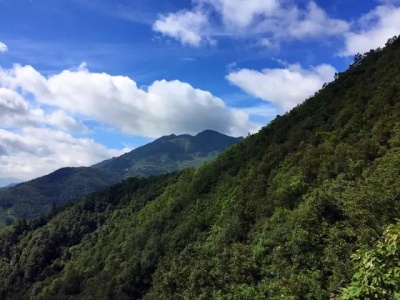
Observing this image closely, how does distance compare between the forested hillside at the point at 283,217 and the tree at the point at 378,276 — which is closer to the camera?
the tree at the point at 378,276

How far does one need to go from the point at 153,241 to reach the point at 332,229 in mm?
60940

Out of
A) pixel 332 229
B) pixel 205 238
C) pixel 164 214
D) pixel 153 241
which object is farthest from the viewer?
pixel 164 214

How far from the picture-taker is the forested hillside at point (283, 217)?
3612 centimetres

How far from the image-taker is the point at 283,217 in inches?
1966

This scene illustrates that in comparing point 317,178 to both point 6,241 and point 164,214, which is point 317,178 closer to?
point 164,214

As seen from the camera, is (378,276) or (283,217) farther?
(283,217)

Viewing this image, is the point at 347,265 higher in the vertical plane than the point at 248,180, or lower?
lower

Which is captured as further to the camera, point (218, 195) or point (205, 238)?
point (218, 195)

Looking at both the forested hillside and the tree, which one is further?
the forested hillside

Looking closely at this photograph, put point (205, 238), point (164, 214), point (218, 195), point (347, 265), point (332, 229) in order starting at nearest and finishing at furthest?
point (347, 265)
point (332, 229)
point (205, 238)
point (218, 195)
point (164, 214)

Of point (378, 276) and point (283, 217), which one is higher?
point (378, 276)

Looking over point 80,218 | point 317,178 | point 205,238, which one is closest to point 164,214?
point 205,238

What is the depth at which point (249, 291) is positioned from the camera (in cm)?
3291

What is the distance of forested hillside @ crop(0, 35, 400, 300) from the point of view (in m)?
36.1
